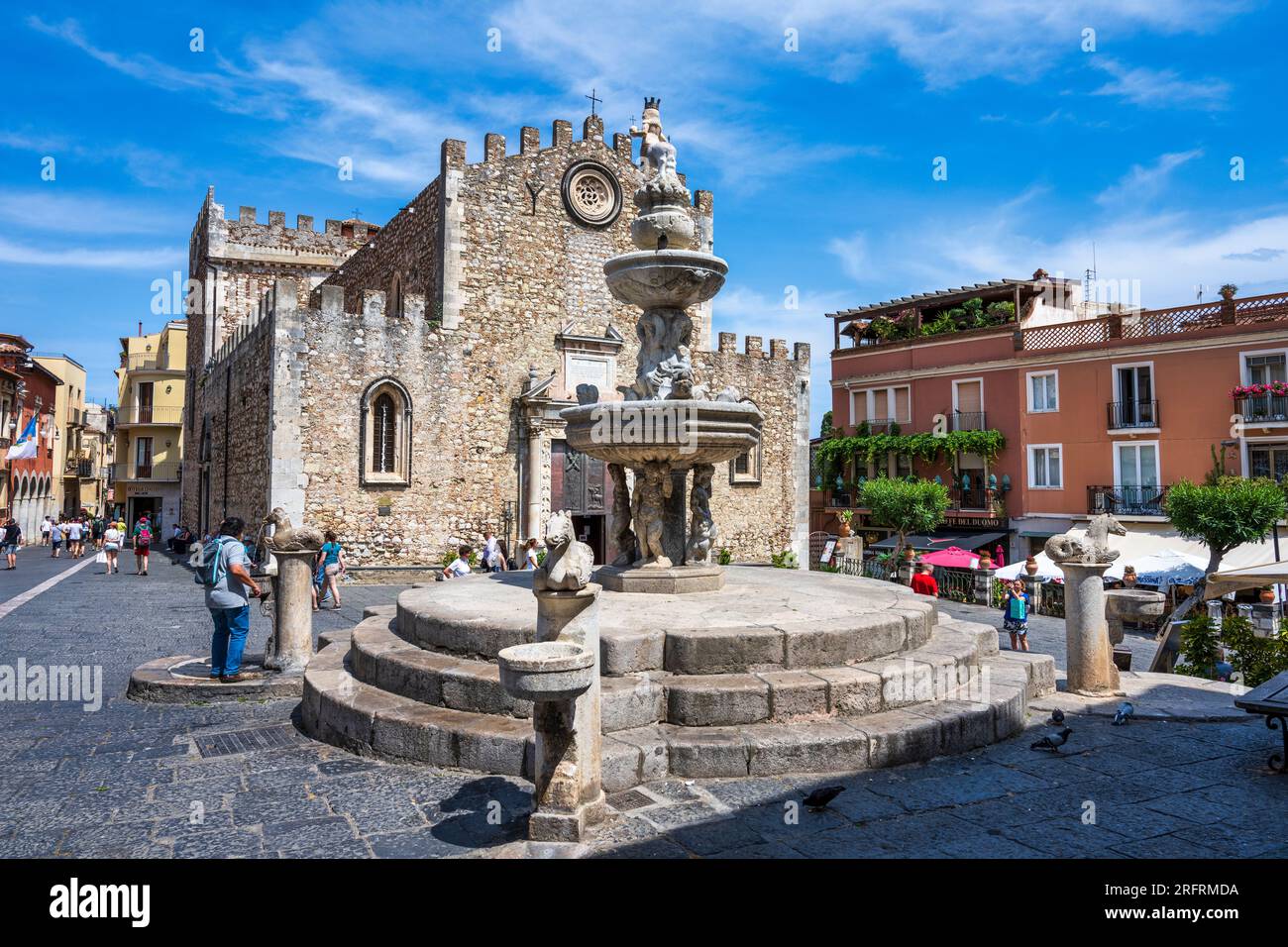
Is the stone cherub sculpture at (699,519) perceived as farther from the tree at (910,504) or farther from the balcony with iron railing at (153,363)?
the balcony with iron railing at (153,363)

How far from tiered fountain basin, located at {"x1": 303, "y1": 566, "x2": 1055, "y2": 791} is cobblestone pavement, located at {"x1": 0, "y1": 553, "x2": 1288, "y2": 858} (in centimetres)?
15

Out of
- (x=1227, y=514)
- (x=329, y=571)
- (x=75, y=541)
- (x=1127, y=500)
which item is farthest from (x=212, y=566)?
(x=1127, y=500)

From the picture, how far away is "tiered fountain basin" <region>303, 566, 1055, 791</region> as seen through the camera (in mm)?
4816

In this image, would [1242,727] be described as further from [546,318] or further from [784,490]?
[784,490]

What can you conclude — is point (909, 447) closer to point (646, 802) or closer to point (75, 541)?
point (646, 802)

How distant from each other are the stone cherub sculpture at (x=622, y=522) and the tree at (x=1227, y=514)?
1633 centimetres

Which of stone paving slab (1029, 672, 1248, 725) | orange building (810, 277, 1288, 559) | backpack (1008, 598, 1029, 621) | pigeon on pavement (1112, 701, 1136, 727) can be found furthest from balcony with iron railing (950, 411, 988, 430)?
pigeon on pavement (1112, 701, 1136, 727)

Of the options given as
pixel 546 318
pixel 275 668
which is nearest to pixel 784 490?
pixel 546 318

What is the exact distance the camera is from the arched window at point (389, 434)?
1841 centimetres

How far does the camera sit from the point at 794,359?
2556 centimetres

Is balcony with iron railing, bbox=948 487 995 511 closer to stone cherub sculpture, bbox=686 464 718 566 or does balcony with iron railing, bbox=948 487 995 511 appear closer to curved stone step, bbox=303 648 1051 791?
stone cherub sculpture, bbox=686 464 718 566

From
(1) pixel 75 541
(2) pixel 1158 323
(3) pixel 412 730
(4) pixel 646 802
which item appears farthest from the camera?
(1) pixel 75 541

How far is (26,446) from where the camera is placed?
110 ft

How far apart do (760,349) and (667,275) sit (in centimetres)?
1715
